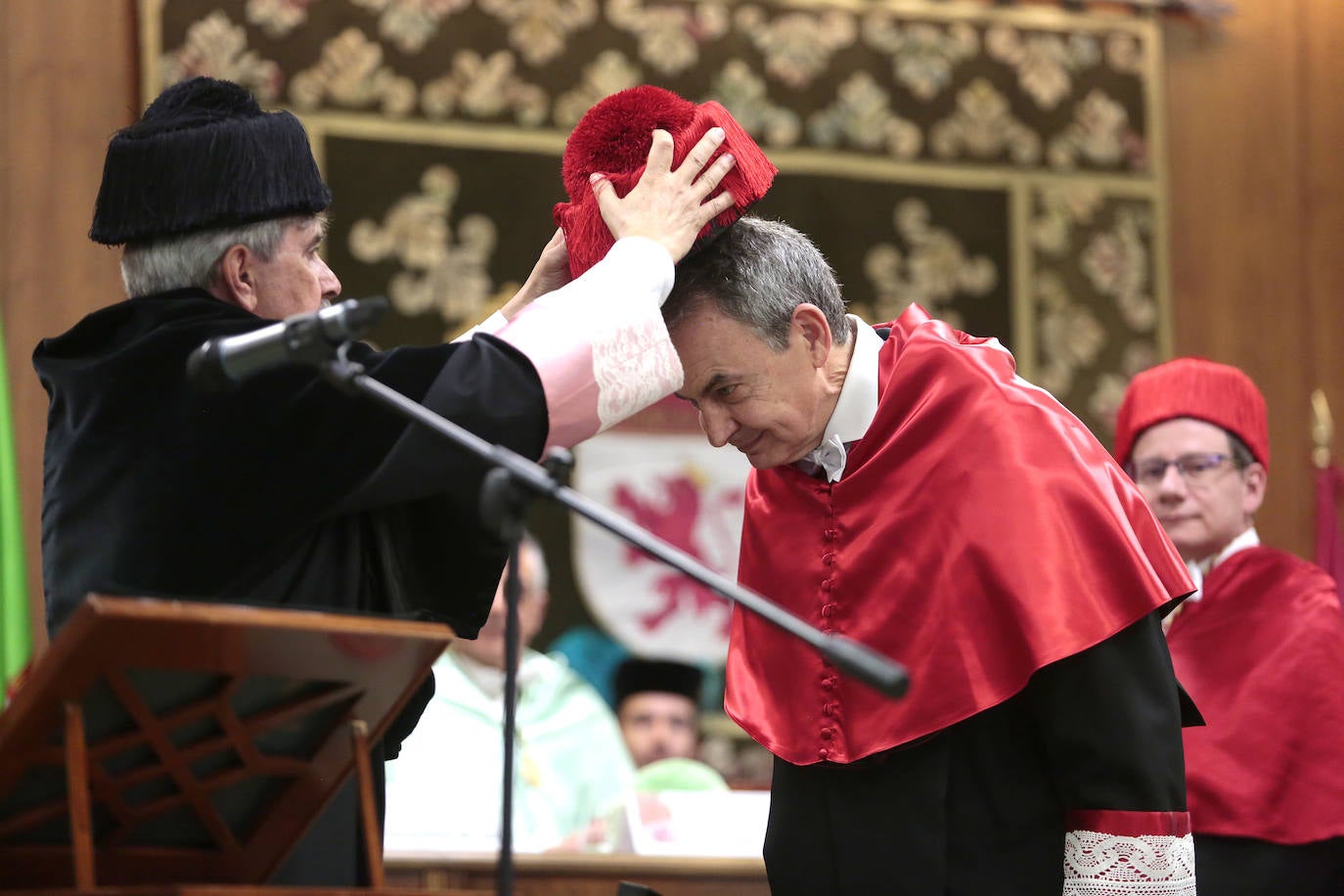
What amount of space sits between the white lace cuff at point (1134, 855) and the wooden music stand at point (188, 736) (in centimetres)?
96

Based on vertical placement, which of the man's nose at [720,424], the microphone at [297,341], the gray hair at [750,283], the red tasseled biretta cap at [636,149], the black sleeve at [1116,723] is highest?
the red tasseled biretta cap at [636,149]

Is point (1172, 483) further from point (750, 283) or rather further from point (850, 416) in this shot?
point (750, 283)

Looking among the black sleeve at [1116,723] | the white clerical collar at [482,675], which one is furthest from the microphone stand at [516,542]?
the white clerical collar at [482,675]

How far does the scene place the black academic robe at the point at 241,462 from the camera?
2.02 meters

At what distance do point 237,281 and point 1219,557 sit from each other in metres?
2.65

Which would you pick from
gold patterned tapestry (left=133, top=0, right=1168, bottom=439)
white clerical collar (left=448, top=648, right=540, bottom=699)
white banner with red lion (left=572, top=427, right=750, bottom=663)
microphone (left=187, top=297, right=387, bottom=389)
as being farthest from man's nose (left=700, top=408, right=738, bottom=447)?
gold patterned tapestry (left=133, top=0, right=1168, bottom=439)

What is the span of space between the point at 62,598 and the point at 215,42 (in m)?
4.04

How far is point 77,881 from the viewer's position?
1.54 m

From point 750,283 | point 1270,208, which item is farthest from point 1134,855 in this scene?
point 1270,208

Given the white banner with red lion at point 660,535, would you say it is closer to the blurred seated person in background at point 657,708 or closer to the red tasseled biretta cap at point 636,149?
the blurred seated person in background at point 657,708

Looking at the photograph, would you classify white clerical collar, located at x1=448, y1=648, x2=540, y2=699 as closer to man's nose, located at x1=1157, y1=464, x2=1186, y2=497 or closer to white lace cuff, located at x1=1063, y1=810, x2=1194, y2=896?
man's nose, located at x1=1157, y1=464, x2=1186, y2=497

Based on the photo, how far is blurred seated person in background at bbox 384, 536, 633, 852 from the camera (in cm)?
478

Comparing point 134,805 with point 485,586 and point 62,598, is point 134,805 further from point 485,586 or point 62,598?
point 485,586

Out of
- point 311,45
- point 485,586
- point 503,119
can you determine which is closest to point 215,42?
point 311,45
